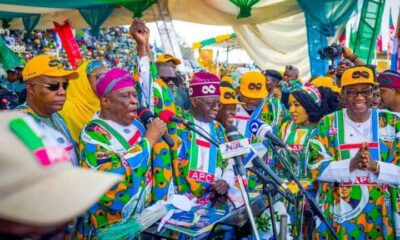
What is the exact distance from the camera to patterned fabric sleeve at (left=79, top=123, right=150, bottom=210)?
291 centimetres

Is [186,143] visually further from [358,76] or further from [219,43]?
[219,43]

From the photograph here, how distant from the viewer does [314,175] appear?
12.9 ft

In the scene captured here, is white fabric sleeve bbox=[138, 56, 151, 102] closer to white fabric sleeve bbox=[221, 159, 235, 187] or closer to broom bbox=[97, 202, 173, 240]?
white fabric sleeve bbox=[221, 159, 235, 187]

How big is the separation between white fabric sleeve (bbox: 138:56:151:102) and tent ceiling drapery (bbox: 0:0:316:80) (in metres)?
1.75

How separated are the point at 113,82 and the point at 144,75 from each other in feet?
1.20


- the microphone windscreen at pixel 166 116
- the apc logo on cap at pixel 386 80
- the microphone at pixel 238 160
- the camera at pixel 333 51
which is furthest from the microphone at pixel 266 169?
the camera at pixel 333 51

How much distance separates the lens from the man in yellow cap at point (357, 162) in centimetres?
373

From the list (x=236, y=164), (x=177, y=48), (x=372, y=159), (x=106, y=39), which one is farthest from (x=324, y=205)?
(x=106, y=39)

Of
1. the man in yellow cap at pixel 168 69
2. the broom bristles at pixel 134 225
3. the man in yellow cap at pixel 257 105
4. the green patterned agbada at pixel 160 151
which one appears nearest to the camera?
the broom bristles at pixel 134 225

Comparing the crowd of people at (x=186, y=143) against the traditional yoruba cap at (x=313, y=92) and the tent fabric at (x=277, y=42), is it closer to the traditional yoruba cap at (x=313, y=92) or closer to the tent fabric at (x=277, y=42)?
the traditional yoruba cap at (x=313, y=92)

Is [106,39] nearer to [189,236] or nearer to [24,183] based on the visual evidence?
[189,236]

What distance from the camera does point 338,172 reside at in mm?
3754

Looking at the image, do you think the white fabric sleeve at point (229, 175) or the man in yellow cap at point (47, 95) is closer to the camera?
the man in yellow cap at point (47, 95)

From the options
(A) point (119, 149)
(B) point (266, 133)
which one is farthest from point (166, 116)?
(B) point (266, 133)
